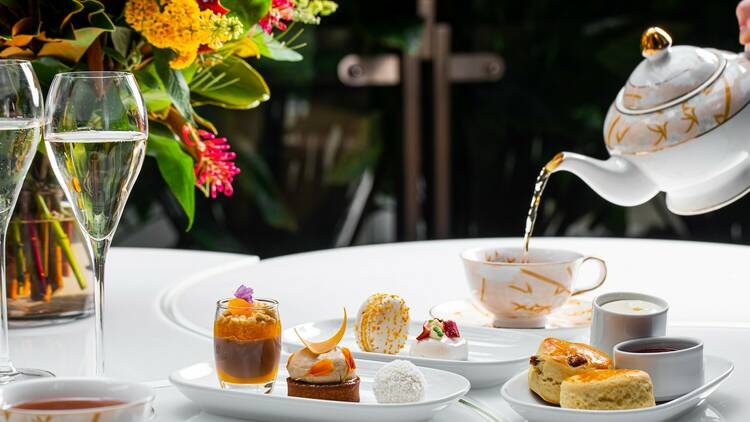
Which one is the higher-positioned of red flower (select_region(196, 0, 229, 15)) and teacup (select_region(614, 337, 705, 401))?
red flower (select_region(196, 0, 229, 15))

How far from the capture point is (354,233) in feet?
11.1

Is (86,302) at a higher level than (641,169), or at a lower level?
lower

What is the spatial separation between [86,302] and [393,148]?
7.15ft

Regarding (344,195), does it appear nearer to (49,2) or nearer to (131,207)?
(131,207)

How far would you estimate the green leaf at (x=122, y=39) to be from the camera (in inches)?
44.2

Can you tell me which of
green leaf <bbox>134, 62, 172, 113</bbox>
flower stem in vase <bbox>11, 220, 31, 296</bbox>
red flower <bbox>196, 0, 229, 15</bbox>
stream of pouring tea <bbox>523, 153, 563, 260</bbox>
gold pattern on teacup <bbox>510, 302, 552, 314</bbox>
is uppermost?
red flower <bbox>196, 0, 229, 15</bbox>

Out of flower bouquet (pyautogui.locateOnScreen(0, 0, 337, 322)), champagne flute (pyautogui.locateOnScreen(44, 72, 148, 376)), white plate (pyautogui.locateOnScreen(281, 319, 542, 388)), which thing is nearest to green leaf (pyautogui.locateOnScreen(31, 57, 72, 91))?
flower bouquet (pyautogui.locateOnScreen(0, 0, 337, 322))

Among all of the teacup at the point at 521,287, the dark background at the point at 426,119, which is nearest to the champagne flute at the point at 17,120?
the teacup at the point at 521,287

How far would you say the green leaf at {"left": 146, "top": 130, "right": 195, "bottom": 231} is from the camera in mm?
1183

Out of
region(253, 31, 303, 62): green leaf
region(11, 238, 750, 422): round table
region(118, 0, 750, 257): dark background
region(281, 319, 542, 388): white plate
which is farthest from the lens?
region(118, 0, 750, 257): dark background

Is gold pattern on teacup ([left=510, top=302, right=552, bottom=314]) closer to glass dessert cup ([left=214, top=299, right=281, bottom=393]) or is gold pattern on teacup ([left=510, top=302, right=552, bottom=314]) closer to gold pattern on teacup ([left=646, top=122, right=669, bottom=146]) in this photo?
gold pattern on teacup ([left=646, top=122, right=669, bottom=146])

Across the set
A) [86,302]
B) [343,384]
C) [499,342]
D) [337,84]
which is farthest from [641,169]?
[337,84]

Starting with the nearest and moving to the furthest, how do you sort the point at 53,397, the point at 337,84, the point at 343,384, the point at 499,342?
the point at 53,397 → the point at 343,384 → the point at 499,342 → the point at 337,84

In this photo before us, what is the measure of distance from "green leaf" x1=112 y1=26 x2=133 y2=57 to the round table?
299 millimetres
